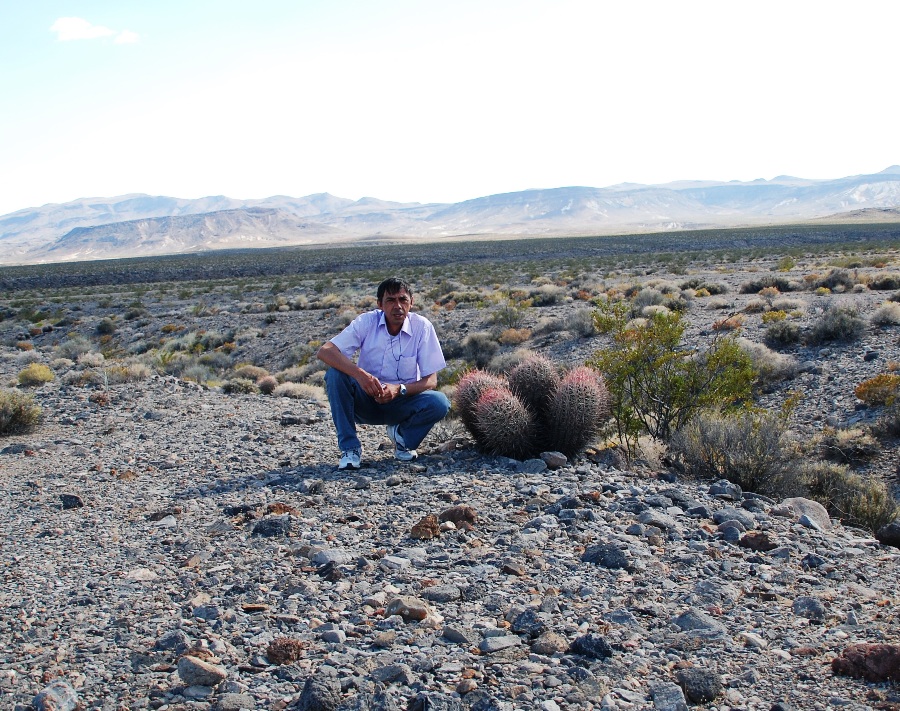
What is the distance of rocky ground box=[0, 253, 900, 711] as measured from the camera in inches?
125

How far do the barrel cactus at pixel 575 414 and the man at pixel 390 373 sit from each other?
3.38ft

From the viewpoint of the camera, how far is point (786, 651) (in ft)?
11.2

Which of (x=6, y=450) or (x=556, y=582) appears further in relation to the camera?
(x=6, y=450)

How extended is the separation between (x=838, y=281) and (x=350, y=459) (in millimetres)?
19339

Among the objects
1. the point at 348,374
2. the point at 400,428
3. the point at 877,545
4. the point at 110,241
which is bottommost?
the point at 877,545

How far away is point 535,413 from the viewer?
7105mm

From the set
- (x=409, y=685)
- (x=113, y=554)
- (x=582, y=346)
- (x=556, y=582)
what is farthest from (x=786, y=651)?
(x=582, y=346)

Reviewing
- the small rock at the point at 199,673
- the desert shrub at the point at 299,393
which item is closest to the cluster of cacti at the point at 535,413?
the small rock at the point at 199,673

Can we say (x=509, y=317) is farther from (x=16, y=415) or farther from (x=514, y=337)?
(x=16, y=415)

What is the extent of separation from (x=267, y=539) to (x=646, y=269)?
35.4 m

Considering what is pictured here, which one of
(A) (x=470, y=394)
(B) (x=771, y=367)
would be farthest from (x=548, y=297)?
(A) (x=470, y=394)

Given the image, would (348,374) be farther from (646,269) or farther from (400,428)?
(646,269)

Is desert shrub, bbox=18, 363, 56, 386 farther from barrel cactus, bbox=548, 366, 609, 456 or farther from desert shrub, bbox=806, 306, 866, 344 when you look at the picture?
desert shrub, bbox=806, 306, 866, 344

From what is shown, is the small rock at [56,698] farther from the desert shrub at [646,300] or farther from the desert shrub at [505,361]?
the desert shrub at [646,300]
